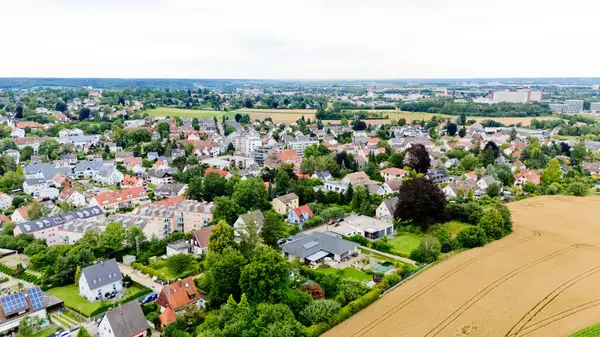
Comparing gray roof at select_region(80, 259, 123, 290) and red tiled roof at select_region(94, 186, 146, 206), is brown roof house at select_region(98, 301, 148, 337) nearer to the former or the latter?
gray roof at select_region(80, 259, 123, 290)

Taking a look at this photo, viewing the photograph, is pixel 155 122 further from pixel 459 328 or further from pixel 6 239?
pixel 459 328

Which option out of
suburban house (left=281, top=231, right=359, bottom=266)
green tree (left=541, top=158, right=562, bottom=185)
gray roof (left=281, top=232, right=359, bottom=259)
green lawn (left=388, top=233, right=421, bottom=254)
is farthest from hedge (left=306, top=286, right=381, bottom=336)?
green tree (left=541, top=158, right=562, bottom=185)

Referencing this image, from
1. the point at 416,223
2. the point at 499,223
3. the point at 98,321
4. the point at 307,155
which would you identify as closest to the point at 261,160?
the point at 307,155

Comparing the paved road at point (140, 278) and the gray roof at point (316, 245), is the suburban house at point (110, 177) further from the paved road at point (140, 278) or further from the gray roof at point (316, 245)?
the gray roof at point (316, 245)

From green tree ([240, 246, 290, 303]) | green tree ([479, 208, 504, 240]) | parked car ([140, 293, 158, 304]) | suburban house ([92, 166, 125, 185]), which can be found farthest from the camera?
suburban house ([92, 166, 125, 185])

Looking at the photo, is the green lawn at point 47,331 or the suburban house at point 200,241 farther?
the suburban house at point 200,241

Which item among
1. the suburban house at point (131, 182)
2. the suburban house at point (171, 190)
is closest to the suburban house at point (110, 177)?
the suburban house at point (131, 182)
